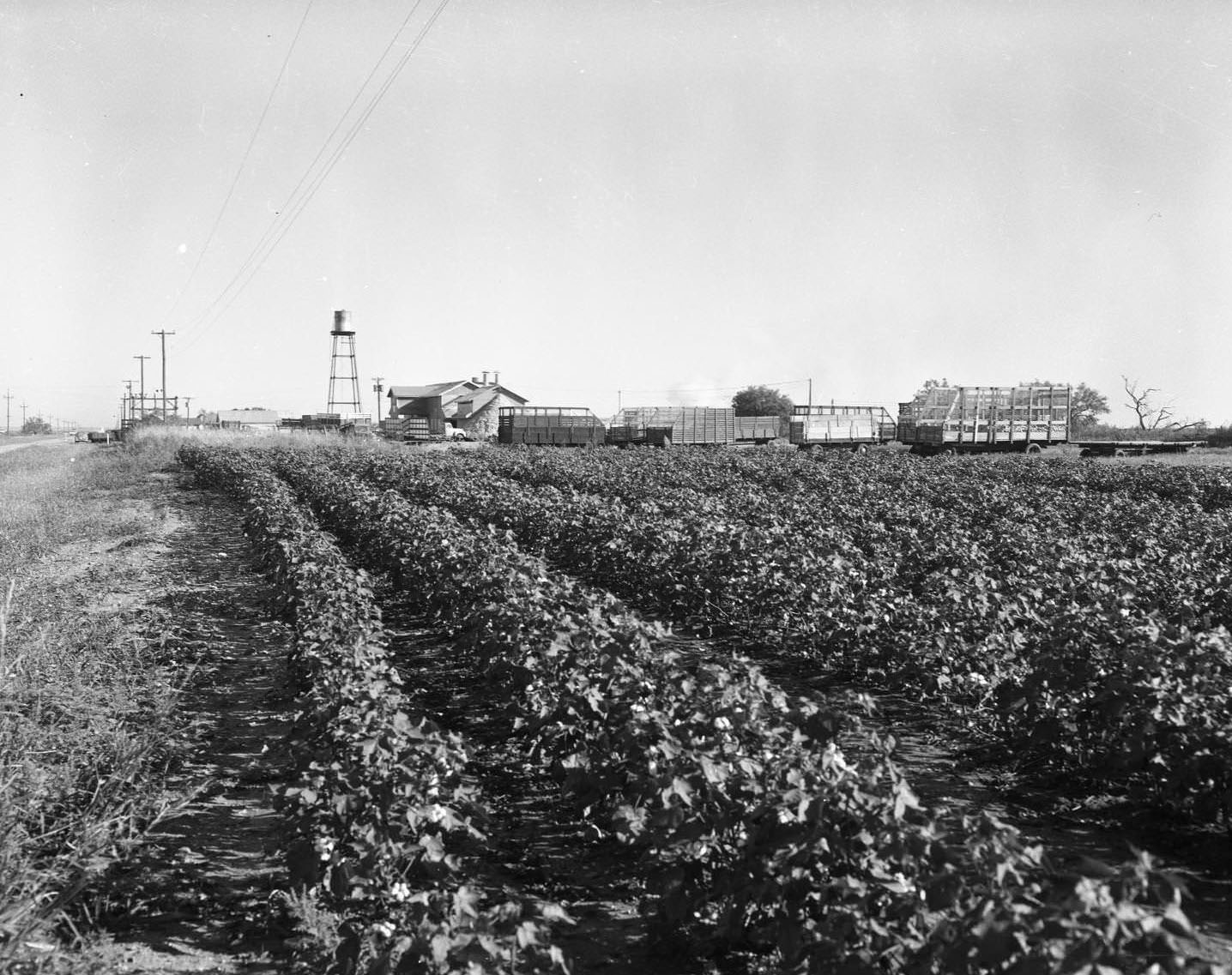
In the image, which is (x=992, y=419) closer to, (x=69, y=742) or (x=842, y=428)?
(x=842, y=428)

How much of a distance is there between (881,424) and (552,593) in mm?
37658

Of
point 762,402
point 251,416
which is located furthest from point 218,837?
point 251,416

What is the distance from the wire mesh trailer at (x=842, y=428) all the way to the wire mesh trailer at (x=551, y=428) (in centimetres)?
919

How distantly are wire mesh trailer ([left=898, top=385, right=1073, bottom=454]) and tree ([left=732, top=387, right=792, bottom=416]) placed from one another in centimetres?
4948

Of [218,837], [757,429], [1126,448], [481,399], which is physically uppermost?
[481,399]

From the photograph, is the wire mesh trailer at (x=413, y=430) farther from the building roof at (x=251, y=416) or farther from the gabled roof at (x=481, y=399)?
the building roof at (x=251, y=416)

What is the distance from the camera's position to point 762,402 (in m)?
87.8

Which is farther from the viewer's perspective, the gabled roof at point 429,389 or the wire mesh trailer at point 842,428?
the gabled roof at point 429,389

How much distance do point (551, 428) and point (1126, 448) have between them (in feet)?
79.0

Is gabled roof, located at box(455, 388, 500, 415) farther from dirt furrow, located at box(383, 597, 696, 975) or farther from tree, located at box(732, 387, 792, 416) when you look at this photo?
dirt furrow, located at box(383, 597, 696, 975)

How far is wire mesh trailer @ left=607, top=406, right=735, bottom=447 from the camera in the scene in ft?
144

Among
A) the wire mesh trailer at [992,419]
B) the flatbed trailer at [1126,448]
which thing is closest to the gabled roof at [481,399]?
the wire mesh trailer at [992,419]

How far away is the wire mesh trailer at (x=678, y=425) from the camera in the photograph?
43812 millimetres

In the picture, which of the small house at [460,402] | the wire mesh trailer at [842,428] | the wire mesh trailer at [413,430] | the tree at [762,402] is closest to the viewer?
the wire mesh trailer at [842,428]
